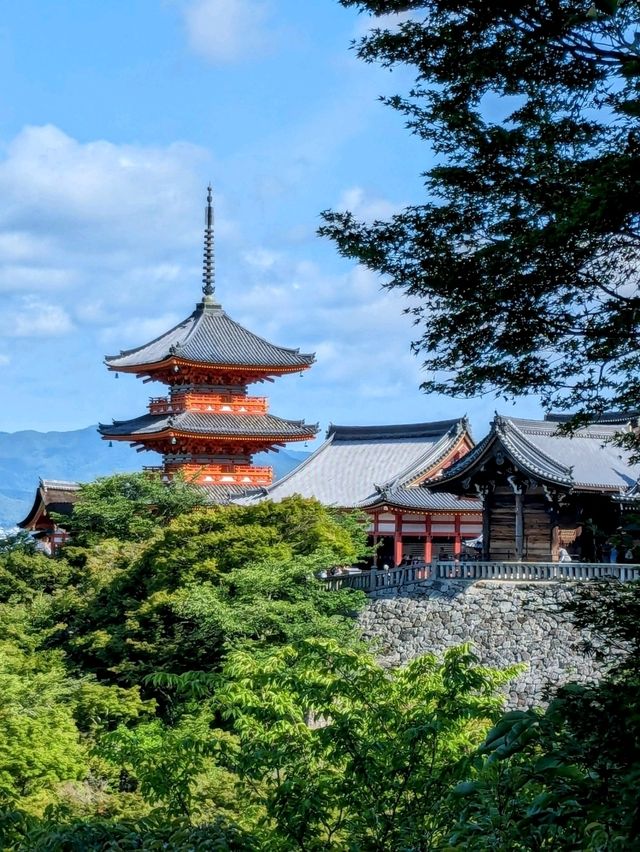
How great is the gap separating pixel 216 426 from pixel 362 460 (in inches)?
173

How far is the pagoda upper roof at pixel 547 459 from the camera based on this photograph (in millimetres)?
22484

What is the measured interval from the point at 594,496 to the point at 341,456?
10.8 m

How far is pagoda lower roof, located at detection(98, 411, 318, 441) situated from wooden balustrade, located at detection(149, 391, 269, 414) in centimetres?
22

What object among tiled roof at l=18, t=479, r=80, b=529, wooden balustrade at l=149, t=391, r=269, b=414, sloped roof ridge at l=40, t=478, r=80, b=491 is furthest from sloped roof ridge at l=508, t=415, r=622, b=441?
sloped roof ridge at l=40, t=478, r=80, b=491

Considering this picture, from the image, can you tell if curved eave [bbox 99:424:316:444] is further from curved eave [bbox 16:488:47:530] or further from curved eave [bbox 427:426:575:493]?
curved eave [bbox 427:426:575:493]

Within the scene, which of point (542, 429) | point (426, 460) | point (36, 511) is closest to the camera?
point (542, 429)

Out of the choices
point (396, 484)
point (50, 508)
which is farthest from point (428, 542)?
point (50, 508)

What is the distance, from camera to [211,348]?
109 ft

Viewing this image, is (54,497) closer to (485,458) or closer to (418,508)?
(418,508)

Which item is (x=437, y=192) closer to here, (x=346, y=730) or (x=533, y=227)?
(x=533, y=227)

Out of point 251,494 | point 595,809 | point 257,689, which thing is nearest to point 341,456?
point 251,494

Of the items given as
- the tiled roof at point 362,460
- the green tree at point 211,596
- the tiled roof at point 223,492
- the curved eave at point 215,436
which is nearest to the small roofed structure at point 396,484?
the tiled roof at point 362,460

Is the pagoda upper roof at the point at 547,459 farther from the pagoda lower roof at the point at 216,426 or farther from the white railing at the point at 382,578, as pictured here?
the pagoda lower roof at the point at 216,426

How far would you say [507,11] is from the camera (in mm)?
6344
